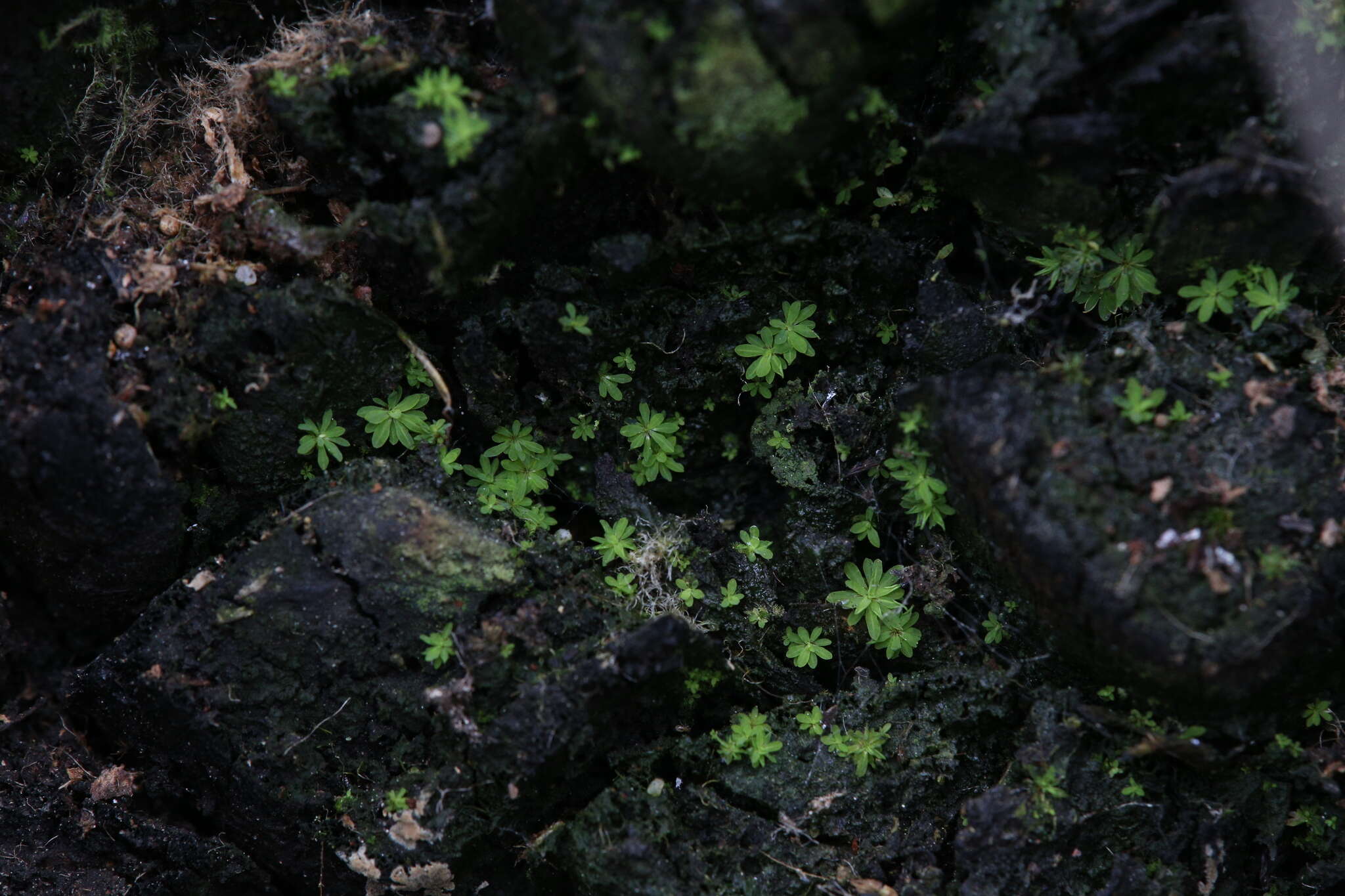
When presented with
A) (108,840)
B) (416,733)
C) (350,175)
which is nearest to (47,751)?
(108,840)

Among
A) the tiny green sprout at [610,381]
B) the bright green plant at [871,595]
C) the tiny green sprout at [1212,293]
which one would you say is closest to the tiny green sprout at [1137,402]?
the tiny green sprout at [1212,293]

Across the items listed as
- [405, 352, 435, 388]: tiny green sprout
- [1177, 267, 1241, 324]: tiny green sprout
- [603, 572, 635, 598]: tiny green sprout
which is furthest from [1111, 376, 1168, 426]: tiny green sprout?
[405, 352, 435, 388]: tiny green sprout

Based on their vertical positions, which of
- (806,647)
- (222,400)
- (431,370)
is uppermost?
(222,400)

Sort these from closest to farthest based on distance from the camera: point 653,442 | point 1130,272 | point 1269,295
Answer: point 1269,295 → point 1130,272 → point 653,442

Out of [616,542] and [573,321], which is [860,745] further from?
[573,321]

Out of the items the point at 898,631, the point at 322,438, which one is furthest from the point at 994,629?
the point at 322,438

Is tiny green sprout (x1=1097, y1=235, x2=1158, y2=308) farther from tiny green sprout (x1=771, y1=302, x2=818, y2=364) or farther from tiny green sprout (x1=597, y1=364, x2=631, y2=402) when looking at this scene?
tiny green sprout (x1=597, y1=364, x2=631, y2=402)
